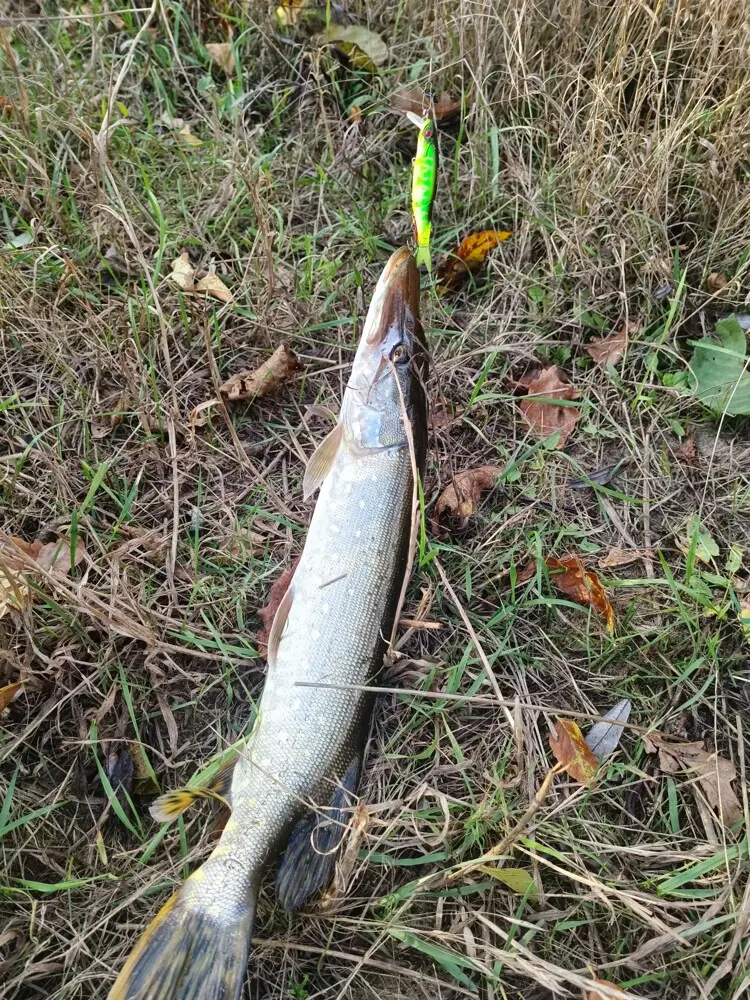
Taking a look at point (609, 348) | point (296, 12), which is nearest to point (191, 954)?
point (609, 348)

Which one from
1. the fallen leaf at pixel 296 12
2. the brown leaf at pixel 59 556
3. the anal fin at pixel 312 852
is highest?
the fallen leaf at pixel 296 12

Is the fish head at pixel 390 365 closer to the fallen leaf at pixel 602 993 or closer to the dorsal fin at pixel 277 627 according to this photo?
the dorsal fin at pixel 277 627

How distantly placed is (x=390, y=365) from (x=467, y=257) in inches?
33.5

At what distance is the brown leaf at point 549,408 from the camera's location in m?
2.61

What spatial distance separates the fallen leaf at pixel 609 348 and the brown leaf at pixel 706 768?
1439 mm

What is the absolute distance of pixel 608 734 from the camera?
2121mm

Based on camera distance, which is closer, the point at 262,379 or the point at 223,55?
the point at 262,379

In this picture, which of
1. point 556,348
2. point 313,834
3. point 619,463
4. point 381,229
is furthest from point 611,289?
point 313,834

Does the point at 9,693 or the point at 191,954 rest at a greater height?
the point at 9,693

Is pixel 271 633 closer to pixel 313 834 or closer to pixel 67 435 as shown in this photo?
pixel 313 834

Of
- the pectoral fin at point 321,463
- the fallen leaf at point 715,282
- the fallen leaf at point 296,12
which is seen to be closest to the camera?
the pectoral fin at point 321,463

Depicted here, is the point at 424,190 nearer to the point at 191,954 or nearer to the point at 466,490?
the point at 466,490

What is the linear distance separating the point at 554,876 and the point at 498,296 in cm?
214

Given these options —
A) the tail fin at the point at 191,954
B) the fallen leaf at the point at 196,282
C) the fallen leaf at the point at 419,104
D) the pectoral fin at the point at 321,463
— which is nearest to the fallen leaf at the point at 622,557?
the pectoral fin at the point at 321,463
